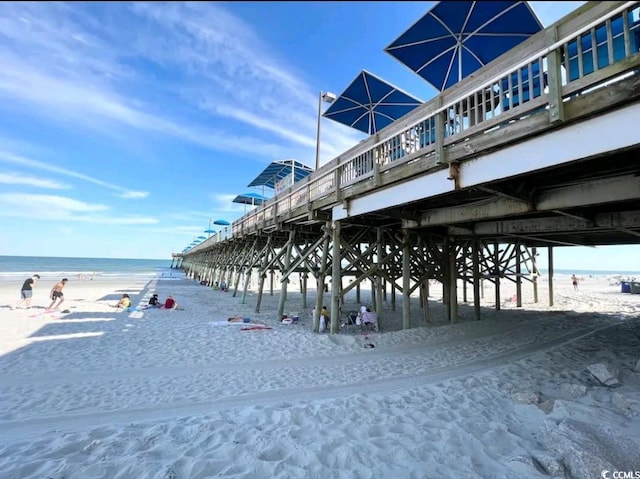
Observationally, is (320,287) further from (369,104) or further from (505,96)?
(369,104)

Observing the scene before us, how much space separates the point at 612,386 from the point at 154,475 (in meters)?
6.20

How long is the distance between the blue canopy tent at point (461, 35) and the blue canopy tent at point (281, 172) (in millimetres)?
8094

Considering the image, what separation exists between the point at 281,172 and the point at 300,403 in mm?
15282

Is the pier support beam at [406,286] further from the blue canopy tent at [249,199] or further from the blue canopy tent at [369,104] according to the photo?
the blue canopy tent at [249,199]

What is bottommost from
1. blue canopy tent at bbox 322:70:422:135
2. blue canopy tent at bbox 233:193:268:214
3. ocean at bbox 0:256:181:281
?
ocean at bbox 0:256:181:281

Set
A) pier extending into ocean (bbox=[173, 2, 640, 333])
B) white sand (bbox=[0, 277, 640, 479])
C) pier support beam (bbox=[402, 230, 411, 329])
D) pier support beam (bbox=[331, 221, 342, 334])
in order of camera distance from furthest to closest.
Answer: pier support beam (bbox=[402, 230, 411, 329]) < pier support beam (bbox=[331, 221, 342, 334]) < pier extending into ocean (bbox=[173, 2, 640, 333]) < white sand (bbox=[0, 277, 640, 479])

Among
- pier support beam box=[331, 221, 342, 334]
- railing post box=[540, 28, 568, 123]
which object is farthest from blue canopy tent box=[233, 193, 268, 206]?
Answer: railing post box=[540, 28, 568, 123]

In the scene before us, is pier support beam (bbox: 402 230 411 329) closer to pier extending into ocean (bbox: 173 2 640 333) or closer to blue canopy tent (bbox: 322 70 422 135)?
pier extending into ocean (bbox: 173 2 640 333)

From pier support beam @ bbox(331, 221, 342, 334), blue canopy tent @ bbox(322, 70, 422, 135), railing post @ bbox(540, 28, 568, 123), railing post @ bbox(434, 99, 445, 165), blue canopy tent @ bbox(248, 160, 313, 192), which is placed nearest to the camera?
railing post @ bbox(540, 28, 568, 123)

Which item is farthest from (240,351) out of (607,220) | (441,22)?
(441,22)

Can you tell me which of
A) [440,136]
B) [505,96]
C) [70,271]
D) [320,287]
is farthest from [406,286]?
[70,271]

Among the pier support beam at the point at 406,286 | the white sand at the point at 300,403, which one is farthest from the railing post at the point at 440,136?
the pier support beam at the point at 406,286

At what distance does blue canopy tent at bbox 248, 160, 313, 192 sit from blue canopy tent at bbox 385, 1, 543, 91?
26.6ft

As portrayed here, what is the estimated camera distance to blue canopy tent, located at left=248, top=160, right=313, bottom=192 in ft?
54.9
